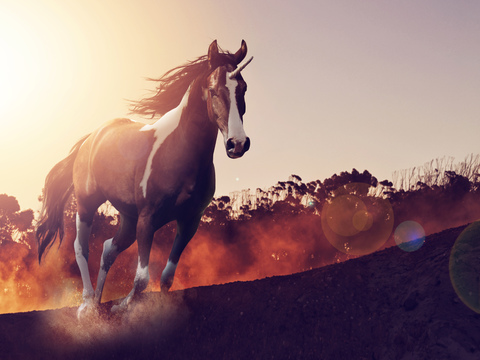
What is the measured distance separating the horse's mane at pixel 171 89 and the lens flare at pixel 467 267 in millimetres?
4251

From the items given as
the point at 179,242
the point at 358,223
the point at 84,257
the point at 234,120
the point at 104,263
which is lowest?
the point at 358,223

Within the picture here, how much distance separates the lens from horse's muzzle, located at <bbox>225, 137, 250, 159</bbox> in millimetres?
5664

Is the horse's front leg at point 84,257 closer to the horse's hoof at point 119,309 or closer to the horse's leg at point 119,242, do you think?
the horse's leg at point 119,242

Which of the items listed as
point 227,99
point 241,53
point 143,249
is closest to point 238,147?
point 227,99

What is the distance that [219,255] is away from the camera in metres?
14.1

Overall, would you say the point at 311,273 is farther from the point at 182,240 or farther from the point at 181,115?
the point at 181,115

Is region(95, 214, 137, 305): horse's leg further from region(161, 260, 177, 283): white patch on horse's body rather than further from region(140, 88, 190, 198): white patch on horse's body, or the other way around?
region(140, 88, 190, 198): white patch on horse's body

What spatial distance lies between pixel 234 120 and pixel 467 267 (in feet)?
11.5

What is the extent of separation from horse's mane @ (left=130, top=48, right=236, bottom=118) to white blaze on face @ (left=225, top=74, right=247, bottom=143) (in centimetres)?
94

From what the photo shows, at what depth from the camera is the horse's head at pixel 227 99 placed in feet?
18.7

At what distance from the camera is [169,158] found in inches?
261

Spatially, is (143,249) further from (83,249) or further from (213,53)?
(213,53)

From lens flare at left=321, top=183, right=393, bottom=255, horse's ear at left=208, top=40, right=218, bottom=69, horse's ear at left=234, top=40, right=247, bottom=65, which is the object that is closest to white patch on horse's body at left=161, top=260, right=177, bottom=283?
horse's ear at left=208, top=40, right=218, bottom=69

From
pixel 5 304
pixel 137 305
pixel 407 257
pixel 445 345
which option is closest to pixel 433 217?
pixel 407 257
